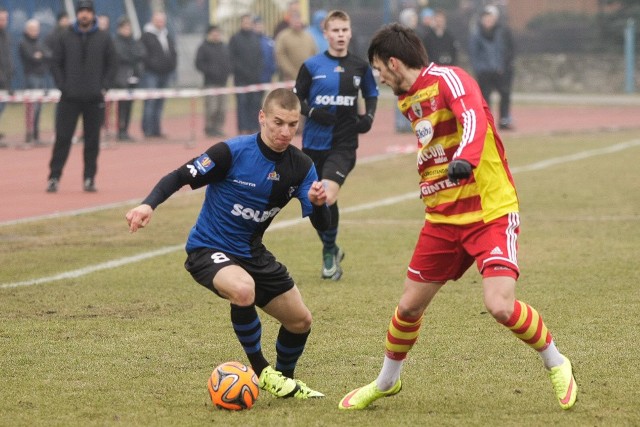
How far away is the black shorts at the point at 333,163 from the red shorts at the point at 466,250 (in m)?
4.06

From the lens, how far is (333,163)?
10.6 metres

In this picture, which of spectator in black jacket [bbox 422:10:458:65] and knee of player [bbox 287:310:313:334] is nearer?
knee of player [bbox 287:310:313:334]

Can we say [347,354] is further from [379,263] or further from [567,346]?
[379,263]

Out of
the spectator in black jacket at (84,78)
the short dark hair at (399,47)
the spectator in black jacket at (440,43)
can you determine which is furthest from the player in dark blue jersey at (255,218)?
the spectator in black jacket at (440,43)

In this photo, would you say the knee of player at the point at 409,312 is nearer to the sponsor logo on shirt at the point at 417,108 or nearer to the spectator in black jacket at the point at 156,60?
the sponsor logo on shirt at the point at 417,108

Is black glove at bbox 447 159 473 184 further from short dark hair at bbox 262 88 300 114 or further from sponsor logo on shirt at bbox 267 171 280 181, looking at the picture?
sponsor logo on shirt at bbox 267 171 280 181

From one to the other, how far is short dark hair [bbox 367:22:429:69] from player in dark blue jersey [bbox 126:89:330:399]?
49 cm

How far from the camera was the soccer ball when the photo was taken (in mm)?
6391

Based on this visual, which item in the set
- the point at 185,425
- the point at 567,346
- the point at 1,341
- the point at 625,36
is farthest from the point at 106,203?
the point at 625,36

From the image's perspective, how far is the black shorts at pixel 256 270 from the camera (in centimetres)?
664

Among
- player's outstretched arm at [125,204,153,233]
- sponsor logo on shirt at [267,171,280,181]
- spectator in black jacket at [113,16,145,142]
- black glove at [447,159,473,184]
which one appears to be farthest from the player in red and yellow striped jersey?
spectator in black jacket at [113,16,145,142]

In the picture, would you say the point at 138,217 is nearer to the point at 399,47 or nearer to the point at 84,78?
the point at 399,47

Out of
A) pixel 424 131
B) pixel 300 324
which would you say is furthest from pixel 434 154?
pixel 300 324

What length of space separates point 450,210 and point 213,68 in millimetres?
18217
